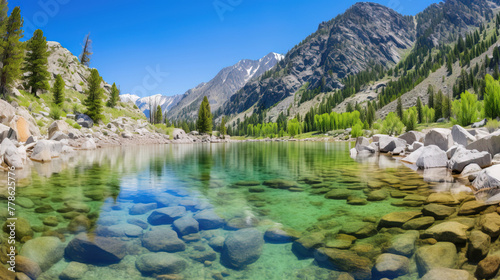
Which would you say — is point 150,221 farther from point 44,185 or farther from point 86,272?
point 44,185

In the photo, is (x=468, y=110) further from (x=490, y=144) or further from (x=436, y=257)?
(x=436, y=257)

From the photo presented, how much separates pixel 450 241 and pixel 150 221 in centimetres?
765

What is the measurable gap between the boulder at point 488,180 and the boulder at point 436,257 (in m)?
6.56

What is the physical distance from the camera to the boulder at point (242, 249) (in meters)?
4.84

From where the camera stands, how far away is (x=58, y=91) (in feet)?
157

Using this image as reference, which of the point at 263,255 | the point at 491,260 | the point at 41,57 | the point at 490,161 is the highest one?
the point at 41,57

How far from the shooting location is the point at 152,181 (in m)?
13.5

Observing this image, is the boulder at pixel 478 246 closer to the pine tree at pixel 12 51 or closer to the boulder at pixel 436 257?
the boulder at pixel 436 257

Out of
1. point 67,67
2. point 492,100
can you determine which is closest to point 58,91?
point 67,67

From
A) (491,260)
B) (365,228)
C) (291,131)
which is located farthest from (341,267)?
(291,131)

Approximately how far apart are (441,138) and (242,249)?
23673 millimetres

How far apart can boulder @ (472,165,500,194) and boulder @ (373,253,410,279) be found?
773 cm

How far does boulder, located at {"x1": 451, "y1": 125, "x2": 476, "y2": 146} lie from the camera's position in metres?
17.8

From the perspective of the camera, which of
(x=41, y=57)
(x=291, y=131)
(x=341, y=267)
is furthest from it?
(x=291, y=131)
